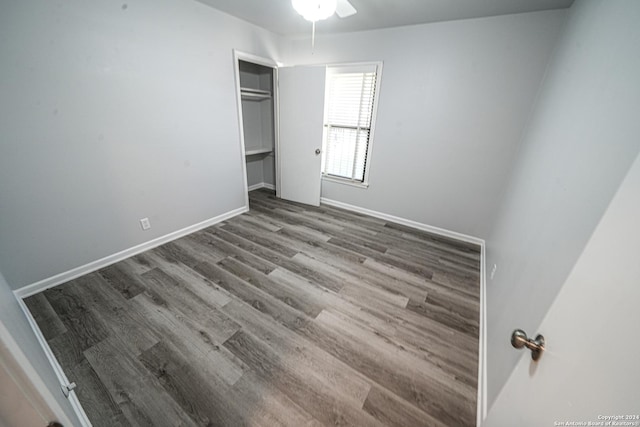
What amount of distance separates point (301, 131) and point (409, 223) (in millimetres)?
2061

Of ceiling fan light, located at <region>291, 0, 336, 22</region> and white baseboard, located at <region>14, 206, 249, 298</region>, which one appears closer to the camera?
ceiling fan light, located at <region>291, 0, 336, 22</region>

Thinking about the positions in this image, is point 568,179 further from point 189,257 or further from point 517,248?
point 189,257

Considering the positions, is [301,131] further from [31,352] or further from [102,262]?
[31,352]

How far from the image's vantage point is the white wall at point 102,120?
1.62m

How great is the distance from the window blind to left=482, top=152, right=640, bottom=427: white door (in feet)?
9.64

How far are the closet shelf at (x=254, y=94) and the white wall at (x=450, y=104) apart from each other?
28.2 inches

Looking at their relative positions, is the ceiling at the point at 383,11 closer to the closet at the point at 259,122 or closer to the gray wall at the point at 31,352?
the closet at the point at 259,122

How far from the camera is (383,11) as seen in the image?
228 centimetres

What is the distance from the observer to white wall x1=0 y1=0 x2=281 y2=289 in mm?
1622

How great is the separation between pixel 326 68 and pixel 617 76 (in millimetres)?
2867

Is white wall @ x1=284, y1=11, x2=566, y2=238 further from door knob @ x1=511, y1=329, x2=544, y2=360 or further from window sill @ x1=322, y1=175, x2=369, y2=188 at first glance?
door knob @ x1=511, y1=329, x2=544, y2=360

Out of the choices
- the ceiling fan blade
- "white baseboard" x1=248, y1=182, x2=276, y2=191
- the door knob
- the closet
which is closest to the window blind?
the closet

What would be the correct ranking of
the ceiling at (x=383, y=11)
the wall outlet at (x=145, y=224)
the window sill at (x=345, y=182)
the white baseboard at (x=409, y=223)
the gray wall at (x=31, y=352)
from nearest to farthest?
1. the gray wall at (x=31, y=352)
2. the ceiling at (x=383, y=11)
3. the wall outlet at (x=145, y=224)
4. the white baseboard at (x=409, y=223)
5. the window sill at (x=345, y=182)

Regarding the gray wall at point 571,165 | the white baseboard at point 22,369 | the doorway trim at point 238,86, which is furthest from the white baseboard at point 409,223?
the white baseboard at point 22,369
